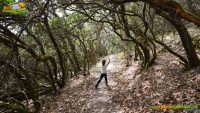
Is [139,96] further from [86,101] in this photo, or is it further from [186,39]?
[86,101]

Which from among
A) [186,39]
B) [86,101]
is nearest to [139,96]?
[186,39]

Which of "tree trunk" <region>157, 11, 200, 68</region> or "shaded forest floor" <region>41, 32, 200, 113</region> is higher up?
"tree trunk" <region>157, 11, 200, 68</region>

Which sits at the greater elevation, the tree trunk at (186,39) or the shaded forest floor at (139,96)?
the tree trunk at (186,39)

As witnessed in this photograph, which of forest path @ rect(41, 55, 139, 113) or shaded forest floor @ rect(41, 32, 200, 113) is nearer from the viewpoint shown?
shaded forest floor @ rect(41, 32, 200, 113)

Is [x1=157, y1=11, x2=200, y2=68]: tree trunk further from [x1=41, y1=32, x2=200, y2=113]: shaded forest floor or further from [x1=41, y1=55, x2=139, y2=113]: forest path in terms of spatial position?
[x1=41, y1=55, x2=139, y2=113]: forest path

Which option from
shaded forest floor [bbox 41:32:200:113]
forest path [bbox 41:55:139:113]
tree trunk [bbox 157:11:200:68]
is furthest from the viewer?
forest path [bbox 41:55:139:113]

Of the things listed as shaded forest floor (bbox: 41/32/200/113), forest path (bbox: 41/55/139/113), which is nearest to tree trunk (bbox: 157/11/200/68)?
shaded forest floor (bbox: 41/32/200/113)

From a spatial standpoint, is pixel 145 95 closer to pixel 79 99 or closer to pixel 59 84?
pixel 79 99

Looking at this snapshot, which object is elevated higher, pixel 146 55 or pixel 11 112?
pixel 146 55

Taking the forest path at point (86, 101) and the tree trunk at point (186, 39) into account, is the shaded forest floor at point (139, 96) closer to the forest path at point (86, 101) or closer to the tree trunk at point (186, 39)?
the forest path at point (86, 101)

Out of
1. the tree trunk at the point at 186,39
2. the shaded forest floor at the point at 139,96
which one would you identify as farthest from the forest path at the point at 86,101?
the tree trunk at the point at 186,39

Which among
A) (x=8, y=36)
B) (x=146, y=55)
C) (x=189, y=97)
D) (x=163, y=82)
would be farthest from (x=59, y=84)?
(x=189, y=97)

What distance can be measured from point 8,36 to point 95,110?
210 inches

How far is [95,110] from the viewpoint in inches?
496
